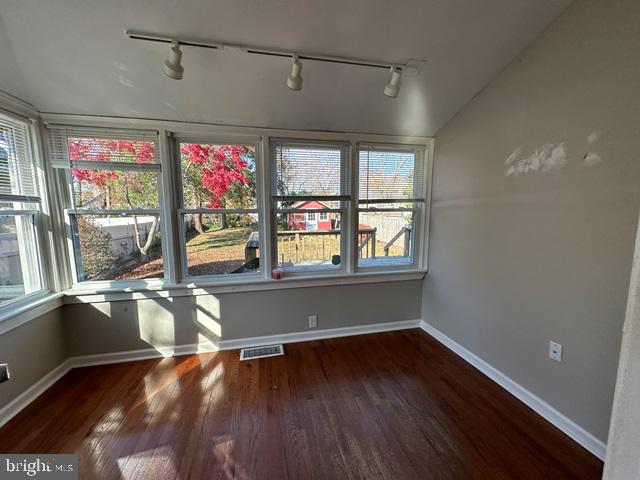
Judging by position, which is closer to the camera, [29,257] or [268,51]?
[268,51]

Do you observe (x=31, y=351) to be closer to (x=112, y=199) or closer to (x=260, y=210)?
(x=112, y=199)

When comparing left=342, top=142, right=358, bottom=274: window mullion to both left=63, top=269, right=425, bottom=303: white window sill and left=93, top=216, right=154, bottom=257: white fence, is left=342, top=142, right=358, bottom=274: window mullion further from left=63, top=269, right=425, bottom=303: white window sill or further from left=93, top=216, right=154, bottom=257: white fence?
left=93, top=216, right=154, bottom=257: white fence

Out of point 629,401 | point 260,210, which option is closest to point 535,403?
point 629,401

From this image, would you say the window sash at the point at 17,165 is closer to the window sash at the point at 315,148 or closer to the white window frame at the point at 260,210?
the white window frame at the point at 260,210

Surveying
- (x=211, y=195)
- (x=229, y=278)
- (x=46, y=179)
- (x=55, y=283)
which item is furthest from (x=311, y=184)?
(x=55, y=283)

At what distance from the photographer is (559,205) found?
1.67 m

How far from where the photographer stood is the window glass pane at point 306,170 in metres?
2.57

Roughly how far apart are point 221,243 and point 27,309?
4.53 ft

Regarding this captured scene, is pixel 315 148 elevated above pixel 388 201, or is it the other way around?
pixel 315 148

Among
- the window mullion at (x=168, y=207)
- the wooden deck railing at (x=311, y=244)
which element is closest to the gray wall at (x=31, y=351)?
the window mullion at (x=168, y=207)

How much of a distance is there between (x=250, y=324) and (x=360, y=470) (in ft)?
5.08

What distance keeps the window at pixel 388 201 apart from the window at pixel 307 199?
0.22 m

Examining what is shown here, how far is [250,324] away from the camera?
8.60ft

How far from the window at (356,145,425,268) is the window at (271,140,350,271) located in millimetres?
222
